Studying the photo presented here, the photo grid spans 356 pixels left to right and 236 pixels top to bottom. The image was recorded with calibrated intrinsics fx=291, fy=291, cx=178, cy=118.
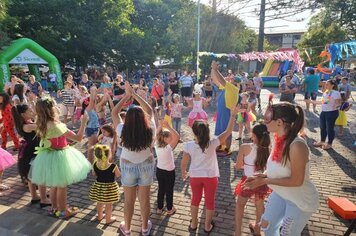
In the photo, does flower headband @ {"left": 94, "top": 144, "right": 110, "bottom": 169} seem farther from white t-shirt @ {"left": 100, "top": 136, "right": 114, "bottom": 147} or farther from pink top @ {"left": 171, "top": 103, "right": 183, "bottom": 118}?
pink top @ {"left": 171, "top": 103, "right": 183, "bottom": 118}

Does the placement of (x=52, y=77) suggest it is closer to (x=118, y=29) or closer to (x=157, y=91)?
(x=118, y=29)

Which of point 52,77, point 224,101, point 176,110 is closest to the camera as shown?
point 224,101

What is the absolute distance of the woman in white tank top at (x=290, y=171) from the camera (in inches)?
95.0

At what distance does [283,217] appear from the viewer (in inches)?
108

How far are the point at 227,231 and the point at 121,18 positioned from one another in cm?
2615

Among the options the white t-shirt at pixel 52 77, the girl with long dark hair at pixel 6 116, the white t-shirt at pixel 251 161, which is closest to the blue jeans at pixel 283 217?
the white t-shirt at pixel 251 161

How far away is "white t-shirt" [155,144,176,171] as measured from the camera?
162 inches

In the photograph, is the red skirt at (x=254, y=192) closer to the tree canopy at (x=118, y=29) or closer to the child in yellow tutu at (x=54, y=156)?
the child in yellow tutu at (x=54, y=156)

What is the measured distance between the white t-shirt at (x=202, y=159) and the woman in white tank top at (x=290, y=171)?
0.98 meters

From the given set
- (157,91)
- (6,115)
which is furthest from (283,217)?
(157,91)

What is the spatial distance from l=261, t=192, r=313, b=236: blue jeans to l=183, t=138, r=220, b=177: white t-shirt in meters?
0.96

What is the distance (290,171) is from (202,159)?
1.29m

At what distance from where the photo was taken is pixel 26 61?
56.5 feet

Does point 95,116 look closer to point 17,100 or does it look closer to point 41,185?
point 17,100
